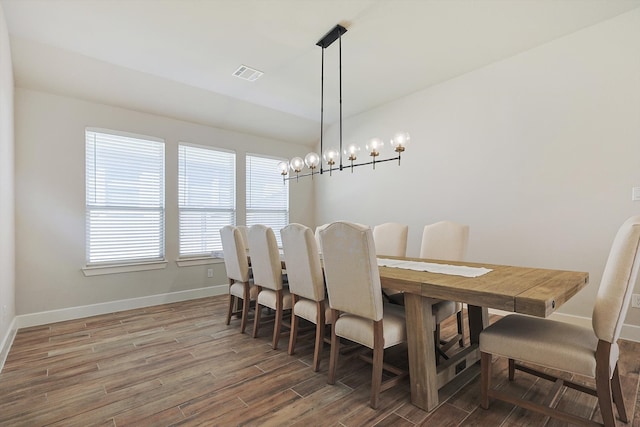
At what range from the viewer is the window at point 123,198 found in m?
3.91

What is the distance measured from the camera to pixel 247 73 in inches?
152

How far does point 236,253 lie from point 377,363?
1.89 m

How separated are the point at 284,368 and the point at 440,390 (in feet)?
3.71

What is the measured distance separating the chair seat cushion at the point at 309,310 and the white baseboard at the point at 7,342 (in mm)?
2371

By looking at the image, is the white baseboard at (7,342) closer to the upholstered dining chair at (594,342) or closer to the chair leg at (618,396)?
the upholstered dining chair at (594,342)

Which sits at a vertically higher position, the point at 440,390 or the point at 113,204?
the point at 113,204

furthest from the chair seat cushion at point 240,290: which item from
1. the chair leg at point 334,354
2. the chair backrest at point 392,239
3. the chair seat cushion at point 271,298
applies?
the chair backrest at point 392,239

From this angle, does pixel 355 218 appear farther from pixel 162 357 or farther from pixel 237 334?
pixel 162 357

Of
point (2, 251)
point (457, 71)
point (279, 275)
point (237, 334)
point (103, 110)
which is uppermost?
point (457, 71)

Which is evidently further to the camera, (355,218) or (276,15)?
(355,218)

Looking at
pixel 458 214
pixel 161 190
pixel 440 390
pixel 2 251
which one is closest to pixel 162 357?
pixel 2 251

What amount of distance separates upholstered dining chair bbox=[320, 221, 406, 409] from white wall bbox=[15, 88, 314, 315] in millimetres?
3279

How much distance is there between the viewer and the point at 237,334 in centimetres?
319

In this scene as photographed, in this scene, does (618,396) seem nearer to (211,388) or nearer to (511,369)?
(511,369)
